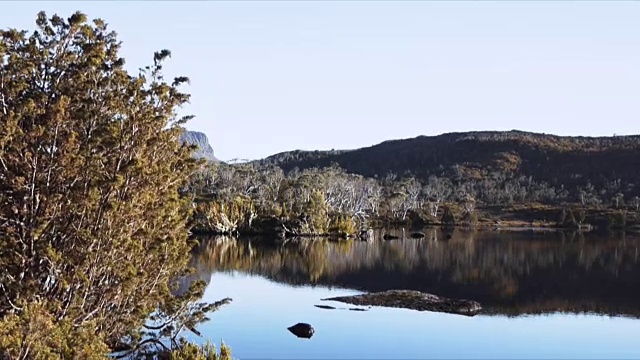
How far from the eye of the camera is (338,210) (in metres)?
132

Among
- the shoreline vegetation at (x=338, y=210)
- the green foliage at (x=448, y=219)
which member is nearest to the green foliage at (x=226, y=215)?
the shoreline vegetation at (x=338, y=210)

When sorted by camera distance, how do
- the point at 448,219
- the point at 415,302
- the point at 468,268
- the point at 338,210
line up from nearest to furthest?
the point at 415,302, the point at 468,268, the point at 338,210, the point at 448,219

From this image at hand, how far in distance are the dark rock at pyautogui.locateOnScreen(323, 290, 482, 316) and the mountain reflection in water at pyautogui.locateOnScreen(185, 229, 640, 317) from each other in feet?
5.46

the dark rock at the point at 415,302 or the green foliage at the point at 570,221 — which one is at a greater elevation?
the green foliage at the point at 570,221

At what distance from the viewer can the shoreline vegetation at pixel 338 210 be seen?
11531cm

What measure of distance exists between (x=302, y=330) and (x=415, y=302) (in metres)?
13.1

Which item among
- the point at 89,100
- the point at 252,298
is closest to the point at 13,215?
the point at 89,100

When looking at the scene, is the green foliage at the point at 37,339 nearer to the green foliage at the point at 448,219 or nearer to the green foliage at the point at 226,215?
the green foliage at the point at 226,215

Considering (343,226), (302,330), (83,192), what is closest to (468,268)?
(302,330)

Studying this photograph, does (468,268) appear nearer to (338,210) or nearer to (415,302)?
(415,302)

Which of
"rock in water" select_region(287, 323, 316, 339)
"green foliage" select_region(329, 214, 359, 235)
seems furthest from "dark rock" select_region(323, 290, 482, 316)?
"green foliage" select_region(329, 214, 359, 235)

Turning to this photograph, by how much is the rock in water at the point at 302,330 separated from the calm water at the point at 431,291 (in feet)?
1.42

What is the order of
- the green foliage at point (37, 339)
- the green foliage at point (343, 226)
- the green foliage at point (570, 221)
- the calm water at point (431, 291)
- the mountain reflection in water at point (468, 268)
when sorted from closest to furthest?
the green foliage at point (37, 339)
the calm water at point (431, 291)
the mountain reflection in water at point (468, 268)
the green foliage at point (343, 226)
the green foliage at point (570, 221)

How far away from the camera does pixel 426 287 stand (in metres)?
58.9
